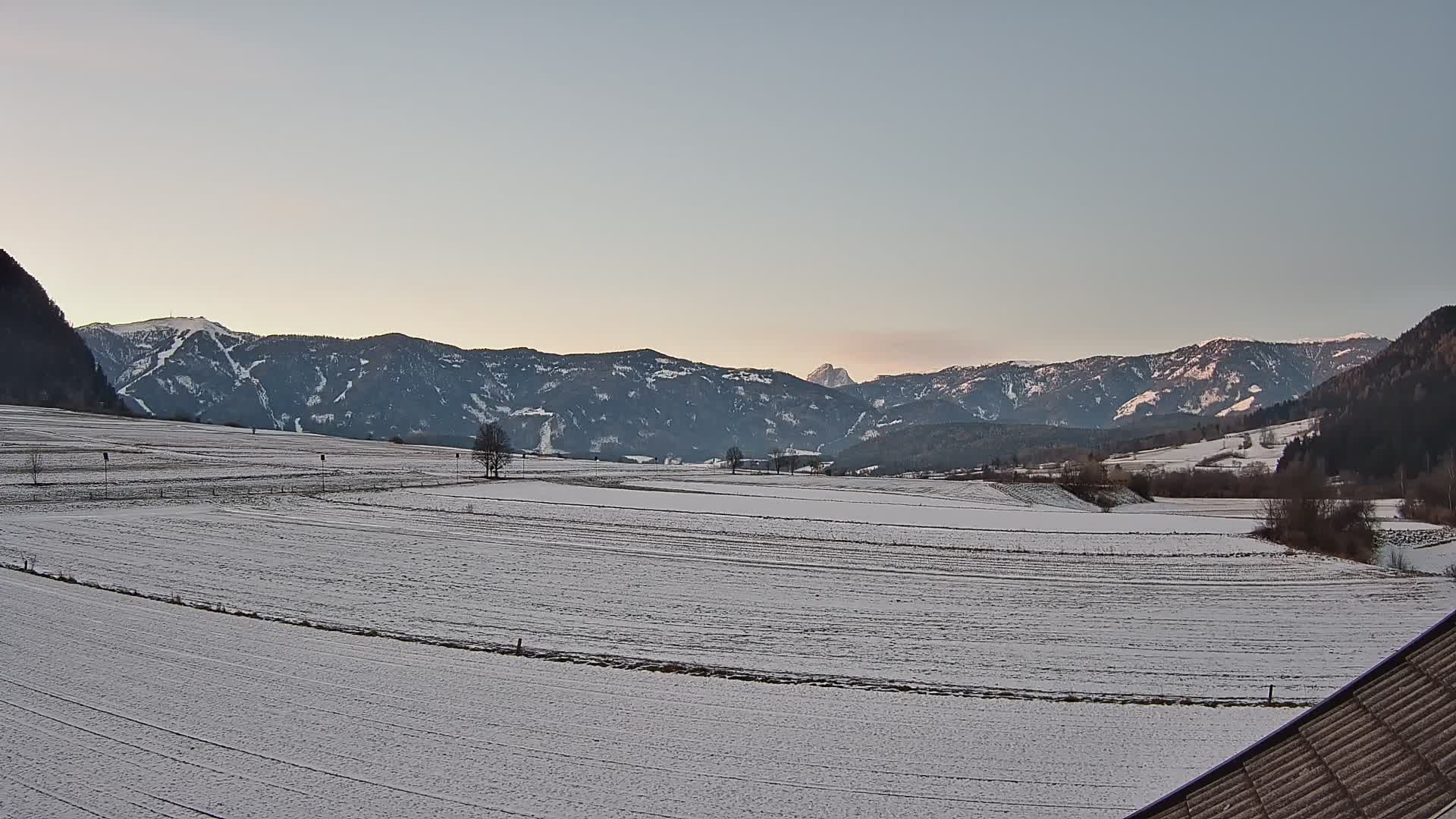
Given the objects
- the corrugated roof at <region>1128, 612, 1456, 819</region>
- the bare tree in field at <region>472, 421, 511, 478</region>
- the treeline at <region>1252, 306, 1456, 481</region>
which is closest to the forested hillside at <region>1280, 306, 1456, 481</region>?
the treeline at <region>1252, 306, 1456, 481</region>

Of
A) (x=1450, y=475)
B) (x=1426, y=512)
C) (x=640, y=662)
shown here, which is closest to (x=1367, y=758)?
(x=640, y=662)

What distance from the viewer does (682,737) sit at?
1884 cm

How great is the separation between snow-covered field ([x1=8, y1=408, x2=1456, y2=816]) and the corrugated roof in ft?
23.1

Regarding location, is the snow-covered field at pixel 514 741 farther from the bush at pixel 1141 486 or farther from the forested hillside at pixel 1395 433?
the forested hillside at pixel 1395 433

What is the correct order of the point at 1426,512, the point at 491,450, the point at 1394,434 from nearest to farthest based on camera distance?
the point at 1426,512, the point at 491,450, the point at 1394,434

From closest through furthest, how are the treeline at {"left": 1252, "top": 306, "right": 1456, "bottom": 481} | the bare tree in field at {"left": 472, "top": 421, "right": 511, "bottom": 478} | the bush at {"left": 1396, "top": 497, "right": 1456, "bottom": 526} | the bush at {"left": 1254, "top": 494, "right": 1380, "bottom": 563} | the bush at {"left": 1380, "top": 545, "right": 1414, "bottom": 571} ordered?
the bush at {"left": 1380, "top": 545, "right": 1414, "bottom": 571}, the bush at {"left": 1254, "top": 494, "right": 1380, "bottom": 563}, the bush at {"left": 1396, "top": 497, "right": 1456, "bottom": 526}, the bare tree in field at {"left": 472, "top": 421, "right": 511, "bottom": 478}, the treeline at {"left": 1252, "top": 306, "right": 1456, "bottom": 481}

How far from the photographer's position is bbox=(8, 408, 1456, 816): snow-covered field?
53.3ft

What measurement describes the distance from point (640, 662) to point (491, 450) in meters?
86.3

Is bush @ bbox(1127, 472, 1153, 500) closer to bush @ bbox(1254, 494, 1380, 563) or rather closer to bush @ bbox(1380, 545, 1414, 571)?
bush @ bbox(1254, 494, 1380, 563)

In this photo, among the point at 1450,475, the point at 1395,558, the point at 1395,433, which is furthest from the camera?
the point at 1395,433

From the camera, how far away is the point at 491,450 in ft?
355

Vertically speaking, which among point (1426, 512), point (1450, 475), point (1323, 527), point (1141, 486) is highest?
point (1450, 475)

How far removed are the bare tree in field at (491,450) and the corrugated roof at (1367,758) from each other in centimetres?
10072

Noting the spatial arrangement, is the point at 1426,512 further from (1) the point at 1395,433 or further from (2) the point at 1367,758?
(2) the point at 1367,758
